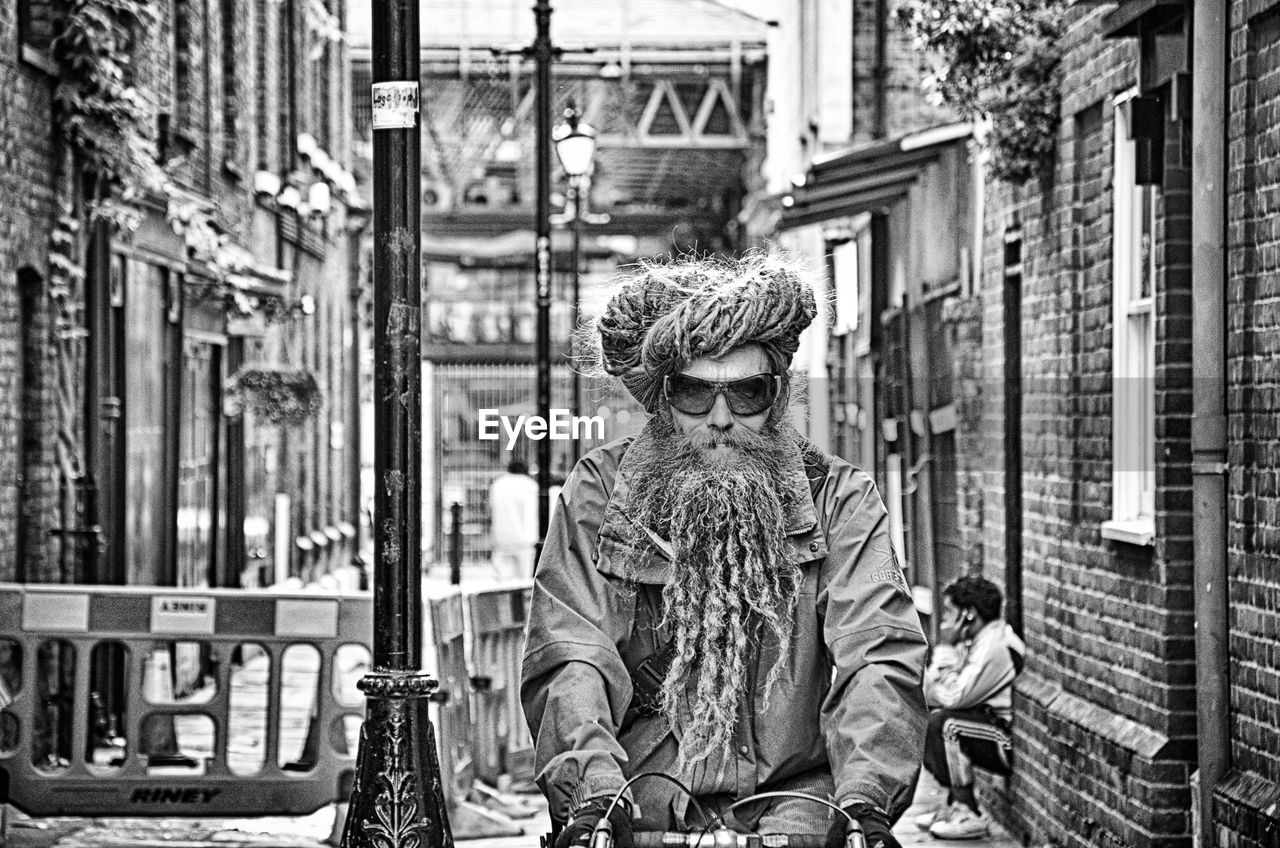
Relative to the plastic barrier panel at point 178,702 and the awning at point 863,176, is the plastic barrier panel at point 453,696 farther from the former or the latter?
the awning at point 863,176

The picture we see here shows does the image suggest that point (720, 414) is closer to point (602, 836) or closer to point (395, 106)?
point (602, 836)

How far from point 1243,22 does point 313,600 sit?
5326 millimetres

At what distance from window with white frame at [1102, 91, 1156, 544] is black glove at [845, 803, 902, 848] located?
502 centimetres

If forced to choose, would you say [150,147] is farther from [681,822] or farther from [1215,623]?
[681,822]

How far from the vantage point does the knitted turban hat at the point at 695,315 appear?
4.11m

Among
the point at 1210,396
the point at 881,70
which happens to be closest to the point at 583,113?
the point at 881,70

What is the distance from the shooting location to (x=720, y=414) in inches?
164

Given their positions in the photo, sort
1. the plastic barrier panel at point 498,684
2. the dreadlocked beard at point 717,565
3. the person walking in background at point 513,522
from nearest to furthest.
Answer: the dreadlocked beard at point 717,565, the plastic barrier panel at point 498,684, the person walking in background at point 513,522

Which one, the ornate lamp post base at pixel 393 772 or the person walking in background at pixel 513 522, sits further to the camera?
the person walking in background at pixel 513 522

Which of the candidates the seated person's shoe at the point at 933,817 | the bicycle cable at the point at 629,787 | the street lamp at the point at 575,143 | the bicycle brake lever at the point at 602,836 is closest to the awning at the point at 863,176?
the street lamp at the point at 575,143

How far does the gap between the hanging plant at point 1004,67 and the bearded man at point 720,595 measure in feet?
19.4

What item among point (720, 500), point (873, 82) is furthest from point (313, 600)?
point (873, 82)

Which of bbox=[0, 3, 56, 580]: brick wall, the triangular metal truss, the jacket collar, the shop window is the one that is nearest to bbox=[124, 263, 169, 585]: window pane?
bbox=[0, 3, 56, 580]: brick wall

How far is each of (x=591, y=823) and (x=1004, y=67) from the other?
A: 721 centimetres
